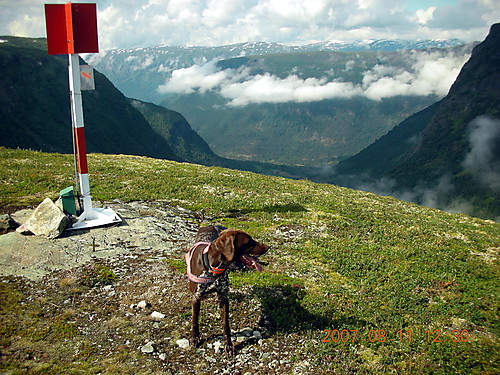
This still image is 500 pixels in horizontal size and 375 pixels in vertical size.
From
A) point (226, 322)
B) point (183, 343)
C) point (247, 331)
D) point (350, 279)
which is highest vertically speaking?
point (226, 322)

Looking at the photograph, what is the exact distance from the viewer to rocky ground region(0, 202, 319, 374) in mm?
9312

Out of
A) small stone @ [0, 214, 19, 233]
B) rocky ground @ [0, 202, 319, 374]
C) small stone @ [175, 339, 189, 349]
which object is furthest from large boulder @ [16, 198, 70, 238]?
small stone @ [175, 339, 189, 349]

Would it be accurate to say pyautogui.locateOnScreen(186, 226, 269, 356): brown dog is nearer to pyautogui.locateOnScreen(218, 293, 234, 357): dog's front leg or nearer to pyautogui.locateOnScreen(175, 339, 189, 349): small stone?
pyautogui.locateOnScreen(218, 293, 234, 357): dog's front leg

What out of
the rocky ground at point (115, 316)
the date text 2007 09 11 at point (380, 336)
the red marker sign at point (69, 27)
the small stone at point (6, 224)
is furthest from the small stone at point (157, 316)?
the red marker sign at point (69, 27)

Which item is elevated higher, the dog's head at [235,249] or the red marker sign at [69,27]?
the red marker sign at [69,27]

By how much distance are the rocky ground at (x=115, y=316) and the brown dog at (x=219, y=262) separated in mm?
952

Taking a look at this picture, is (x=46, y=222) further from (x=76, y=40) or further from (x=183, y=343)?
(x=183, y=343)

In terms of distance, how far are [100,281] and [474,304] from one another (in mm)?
15561

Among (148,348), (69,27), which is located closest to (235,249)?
(148,348)

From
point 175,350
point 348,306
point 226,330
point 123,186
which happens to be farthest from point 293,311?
point 123,186

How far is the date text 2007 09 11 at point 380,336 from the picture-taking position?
10870mm

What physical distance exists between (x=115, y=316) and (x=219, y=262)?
5235 millimetres

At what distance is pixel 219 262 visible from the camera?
29.2ft

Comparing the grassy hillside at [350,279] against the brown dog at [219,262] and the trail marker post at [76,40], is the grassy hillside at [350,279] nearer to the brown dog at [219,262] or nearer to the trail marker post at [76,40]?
the brown dog at [219,262]
